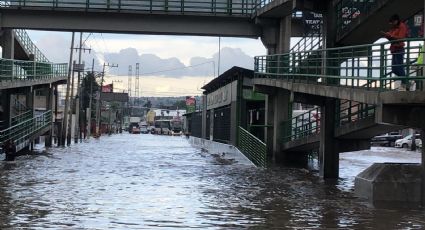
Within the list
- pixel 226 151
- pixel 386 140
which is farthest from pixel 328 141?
pixel 386 140

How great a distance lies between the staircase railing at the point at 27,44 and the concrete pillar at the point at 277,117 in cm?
1894

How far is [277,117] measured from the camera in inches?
1211

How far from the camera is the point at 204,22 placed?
3416cm

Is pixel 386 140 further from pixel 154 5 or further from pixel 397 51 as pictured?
pixel 397 51

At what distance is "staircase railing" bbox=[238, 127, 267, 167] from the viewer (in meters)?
27.8

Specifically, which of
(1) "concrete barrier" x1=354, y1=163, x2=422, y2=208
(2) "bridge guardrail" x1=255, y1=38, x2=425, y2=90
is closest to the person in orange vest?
(2) "bridge guardrail" x1=255, y1=38, x2=425, y2=90

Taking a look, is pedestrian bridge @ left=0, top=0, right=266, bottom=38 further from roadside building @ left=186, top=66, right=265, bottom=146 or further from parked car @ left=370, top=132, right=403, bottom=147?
parked car @ left=370, top=132, right=403, bottom=147

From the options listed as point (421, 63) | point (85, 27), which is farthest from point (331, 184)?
point (85, 27)

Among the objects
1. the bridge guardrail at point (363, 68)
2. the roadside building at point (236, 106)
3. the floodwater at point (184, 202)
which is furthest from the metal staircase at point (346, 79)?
the roadside building at point (236, 106)

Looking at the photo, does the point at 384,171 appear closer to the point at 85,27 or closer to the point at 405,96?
the point at 405,96

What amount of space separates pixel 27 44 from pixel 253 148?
23.0 m

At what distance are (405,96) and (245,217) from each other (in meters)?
4.70

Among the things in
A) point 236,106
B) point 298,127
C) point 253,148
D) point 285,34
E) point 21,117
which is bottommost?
point 253,148

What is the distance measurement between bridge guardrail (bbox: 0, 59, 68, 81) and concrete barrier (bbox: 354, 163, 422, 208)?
19.9 metres
